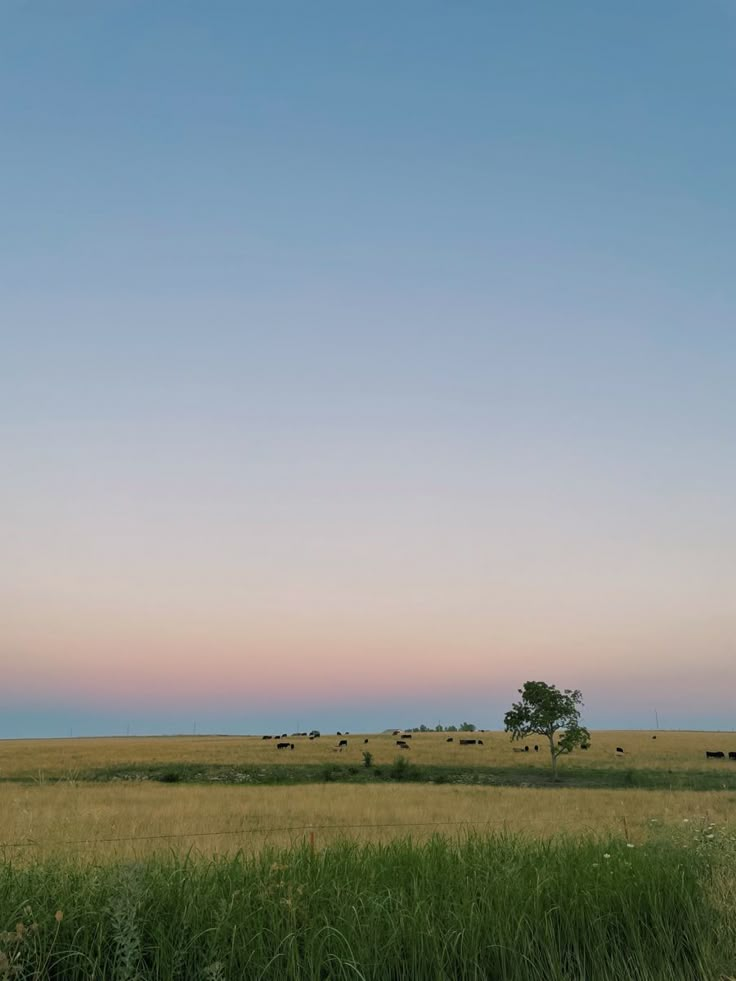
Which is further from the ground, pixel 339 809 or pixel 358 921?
pixel 358 921

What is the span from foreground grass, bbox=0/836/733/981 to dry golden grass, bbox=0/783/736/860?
8939 mm

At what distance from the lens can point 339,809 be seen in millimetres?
28578

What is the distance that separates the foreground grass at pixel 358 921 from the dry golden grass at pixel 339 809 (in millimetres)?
8939

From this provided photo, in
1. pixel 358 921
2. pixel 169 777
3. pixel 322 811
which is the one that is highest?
pixel 358 921

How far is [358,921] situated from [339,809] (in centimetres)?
2305

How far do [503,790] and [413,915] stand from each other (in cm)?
3570

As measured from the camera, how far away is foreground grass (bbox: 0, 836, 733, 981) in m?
6.38

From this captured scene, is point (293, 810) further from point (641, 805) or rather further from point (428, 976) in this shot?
point (428, 976)

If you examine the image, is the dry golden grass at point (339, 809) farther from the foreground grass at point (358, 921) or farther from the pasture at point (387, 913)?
the foreground grass at point (358, 921)

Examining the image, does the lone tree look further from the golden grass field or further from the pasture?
the pasture

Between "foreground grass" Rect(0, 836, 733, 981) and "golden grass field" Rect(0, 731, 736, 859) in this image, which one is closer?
"foreground grass" Rect(0, 836, 733, 981)

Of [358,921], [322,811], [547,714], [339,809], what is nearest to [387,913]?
[358,921]

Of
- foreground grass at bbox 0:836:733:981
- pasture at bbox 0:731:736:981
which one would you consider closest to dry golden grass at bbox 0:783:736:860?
pasture at bbox 0:731:736:981

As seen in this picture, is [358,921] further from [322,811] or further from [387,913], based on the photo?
[322,811]
